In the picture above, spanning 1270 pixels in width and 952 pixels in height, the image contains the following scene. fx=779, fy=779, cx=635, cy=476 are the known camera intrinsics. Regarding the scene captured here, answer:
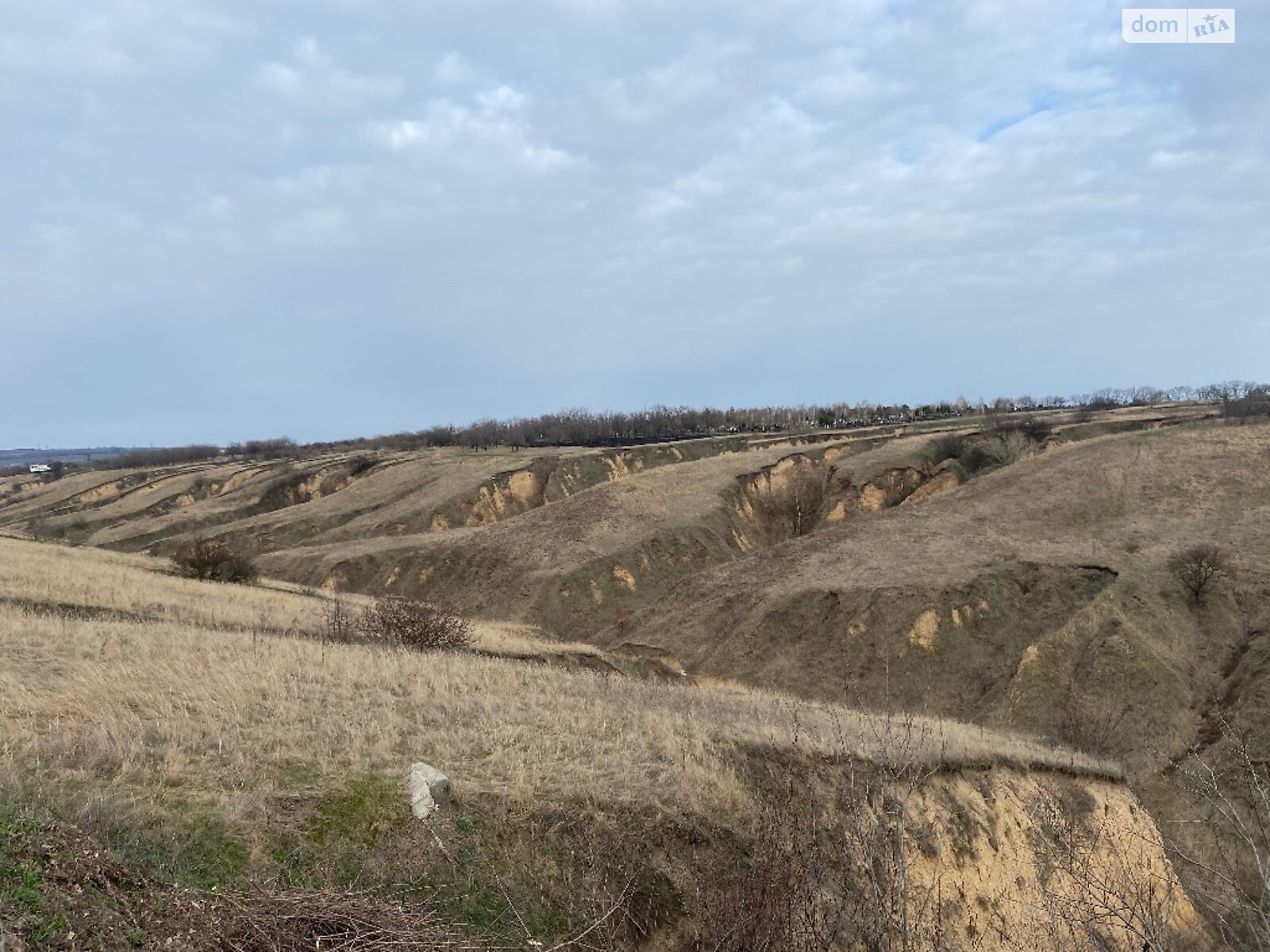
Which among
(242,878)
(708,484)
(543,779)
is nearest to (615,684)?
(543,779)

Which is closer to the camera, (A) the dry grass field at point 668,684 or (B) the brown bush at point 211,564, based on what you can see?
(A) the dry grass field at point 668,684

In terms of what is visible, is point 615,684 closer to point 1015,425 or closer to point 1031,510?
point 1031,510

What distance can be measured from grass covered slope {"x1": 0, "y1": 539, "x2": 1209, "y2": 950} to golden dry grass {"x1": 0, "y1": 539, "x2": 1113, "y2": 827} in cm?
6

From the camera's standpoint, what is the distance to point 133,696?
450 inches

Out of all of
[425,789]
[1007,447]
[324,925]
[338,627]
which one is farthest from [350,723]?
[1007,447]

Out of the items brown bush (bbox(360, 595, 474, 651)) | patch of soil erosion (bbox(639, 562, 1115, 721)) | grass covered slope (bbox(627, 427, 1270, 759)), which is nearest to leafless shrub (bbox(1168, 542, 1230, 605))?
grass covered slope (bbox(627, 427, 1270, 759))

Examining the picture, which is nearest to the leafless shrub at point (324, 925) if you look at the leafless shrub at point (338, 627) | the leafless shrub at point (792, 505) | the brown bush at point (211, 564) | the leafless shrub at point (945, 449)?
the leafless shrub at point (338, 627)

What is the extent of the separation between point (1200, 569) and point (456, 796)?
1647 inches

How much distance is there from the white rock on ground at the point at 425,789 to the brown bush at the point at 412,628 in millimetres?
13969

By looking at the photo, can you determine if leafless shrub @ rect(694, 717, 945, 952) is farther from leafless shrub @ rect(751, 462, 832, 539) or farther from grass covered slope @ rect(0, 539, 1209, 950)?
leafless shrub @ rect(751, 462, 832, 539)

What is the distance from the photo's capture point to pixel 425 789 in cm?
951

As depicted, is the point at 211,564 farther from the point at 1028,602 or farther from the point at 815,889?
the point at 1028,602

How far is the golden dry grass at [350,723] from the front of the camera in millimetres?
9609

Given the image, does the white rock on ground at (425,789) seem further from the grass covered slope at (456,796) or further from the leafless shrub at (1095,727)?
the leafless shrub at (1095,727)
